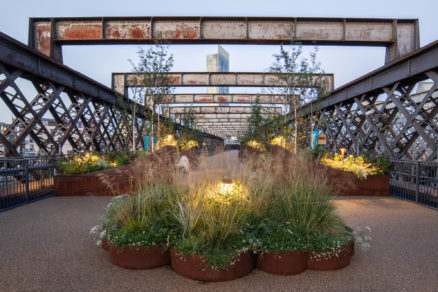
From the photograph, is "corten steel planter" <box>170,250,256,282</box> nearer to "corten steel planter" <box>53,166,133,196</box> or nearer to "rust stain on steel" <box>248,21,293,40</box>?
"corten steel planter" <box>53,166,133,196</box>

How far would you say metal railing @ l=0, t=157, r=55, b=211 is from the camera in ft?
18.6

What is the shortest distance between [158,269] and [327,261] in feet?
6.38

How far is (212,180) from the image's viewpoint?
11.8 feet

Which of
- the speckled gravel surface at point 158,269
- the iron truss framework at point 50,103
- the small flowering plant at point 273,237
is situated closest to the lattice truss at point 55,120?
the iron truss framework at point 50,103

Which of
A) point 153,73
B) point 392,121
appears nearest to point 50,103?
point 153,73

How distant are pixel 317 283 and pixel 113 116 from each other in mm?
14561

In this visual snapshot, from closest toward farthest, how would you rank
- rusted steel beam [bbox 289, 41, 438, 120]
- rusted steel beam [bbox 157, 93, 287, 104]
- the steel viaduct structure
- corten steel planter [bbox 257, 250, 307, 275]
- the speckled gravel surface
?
the speckled gravel surface < corten steel planter [bbox 257, 250, 307, 275] < rusted steel beam [bbox 289, 41, 438, 120] < the steel viaduct structure < rusted steel beam [bbox 157, 93, 287, 104]

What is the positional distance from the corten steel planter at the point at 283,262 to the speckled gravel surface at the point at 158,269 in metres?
0.07

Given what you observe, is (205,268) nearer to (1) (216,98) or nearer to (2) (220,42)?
(2) (220,42)

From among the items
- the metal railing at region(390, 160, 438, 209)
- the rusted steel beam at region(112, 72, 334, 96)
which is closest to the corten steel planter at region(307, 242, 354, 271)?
the metal railing at region(390, 160, 438, 209)

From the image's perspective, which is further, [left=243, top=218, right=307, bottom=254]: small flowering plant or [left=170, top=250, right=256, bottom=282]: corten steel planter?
[left=243, top=218, right=307, bottom=254]: small flowering plant

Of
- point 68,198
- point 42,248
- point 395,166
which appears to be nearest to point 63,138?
point 68,198

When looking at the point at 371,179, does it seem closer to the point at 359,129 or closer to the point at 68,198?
the point at 359,129

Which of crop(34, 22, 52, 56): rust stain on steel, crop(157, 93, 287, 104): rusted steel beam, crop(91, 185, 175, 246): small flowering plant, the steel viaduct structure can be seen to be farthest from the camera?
crop(157, 93, 287, 104): rusted steel beam
